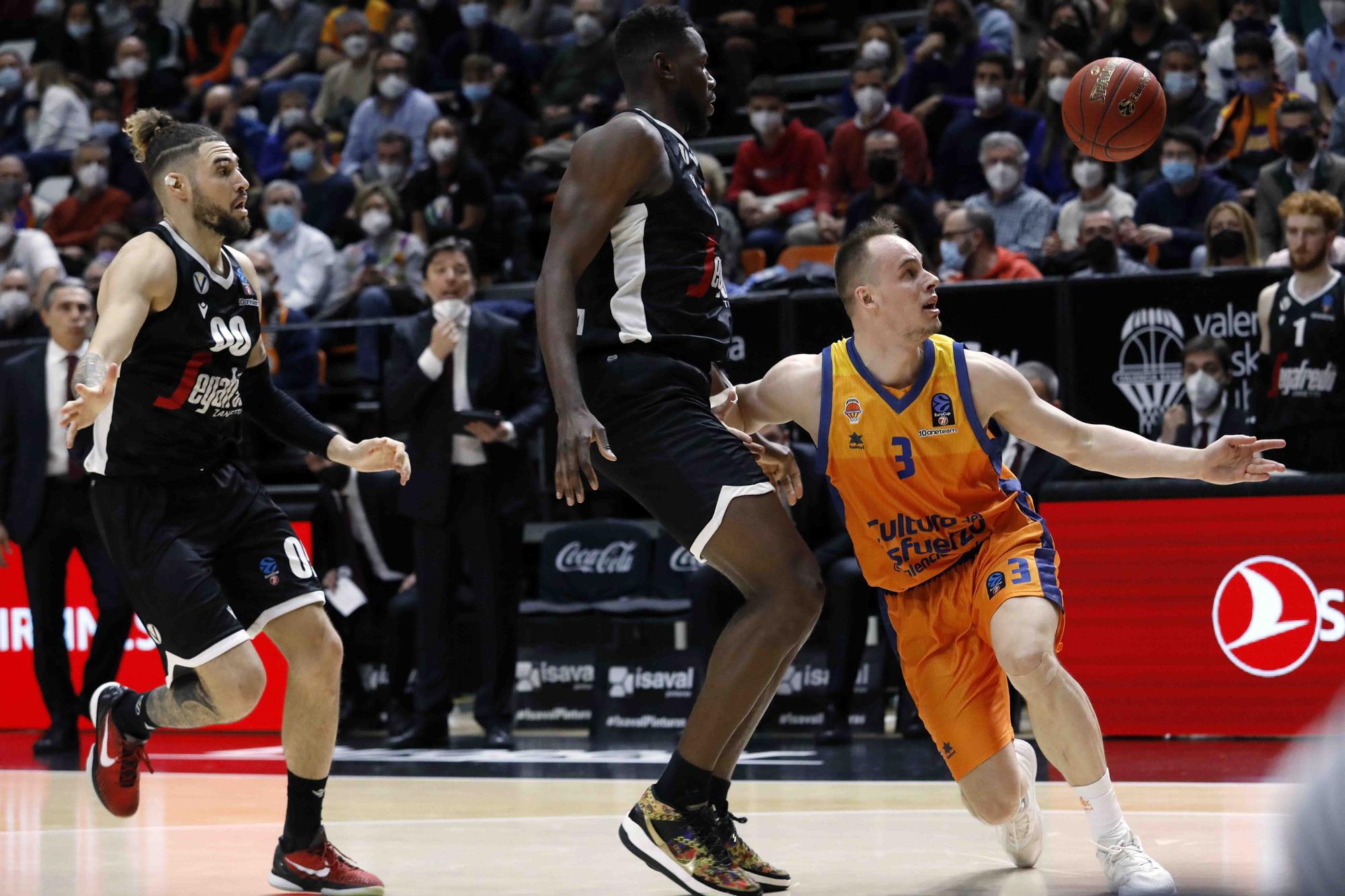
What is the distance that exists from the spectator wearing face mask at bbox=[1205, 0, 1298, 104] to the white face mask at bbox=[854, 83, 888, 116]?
2.15 metres

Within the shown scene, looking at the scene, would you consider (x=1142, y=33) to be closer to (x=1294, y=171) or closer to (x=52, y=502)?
(x=1294, y=171)

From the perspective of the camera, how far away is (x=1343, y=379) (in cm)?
814

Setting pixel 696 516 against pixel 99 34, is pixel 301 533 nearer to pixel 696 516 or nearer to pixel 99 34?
pixel 696 516

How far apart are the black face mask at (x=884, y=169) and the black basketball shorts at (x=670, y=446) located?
257 inches

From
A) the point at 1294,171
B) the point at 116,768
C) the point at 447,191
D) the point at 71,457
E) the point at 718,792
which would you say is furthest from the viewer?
the point at 447,191

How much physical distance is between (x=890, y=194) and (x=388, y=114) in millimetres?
4879

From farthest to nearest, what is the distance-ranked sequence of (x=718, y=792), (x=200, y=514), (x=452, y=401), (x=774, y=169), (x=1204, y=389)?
(x=774, y=169) → (x=452, y=401) → (x=1204, y=389) → (x=200, y=514) → (x=718, y=792)

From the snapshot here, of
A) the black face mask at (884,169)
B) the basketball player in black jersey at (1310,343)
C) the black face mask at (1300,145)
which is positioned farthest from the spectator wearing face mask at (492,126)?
the basketball player in black jersey at (1310,343)

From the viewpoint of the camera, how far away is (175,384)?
Result: 15.9 feet

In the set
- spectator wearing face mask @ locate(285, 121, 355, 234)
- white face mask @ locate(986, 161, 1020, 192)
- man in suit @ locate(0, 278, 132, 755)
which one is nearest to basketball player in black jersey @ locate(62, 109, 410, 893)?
man in suit @ locate(0, 278, 132, 755)

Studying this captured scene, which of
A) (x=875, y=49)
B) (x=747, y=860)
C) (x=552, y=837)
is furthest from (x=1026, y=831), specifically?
(x=875, y=49)

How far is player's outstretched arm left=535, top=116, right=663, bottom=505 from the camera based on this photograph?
4168 millimetres

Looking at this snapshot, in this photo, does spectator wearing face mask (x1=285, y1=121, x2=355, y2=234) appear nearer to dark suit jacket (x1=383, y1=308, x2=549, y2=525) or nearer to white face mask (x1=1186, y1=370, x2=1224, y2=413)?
dark suit jacket (x1=383, y1=308, x2=549, y2=525)

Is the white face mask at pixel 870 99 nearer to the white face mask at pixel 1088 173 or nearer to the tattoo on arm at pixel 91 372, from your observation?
the white face mask at pixel 1088 173
